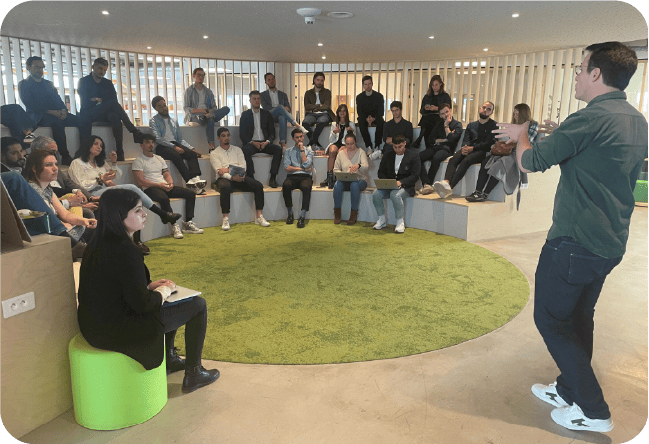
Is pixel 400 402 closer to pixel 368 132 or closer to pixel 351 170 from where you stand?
pixel 351 170

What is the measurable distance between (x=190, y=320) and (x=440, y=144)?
5.45 metres

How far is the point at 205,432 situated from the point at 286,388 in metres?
0.51

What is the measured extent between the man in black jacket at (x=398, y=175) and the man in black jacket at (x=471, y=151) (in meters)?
0.36

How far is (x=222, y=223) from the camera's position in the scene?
6.58 metres

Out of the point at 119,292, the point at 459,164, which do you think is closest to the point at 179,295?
the point at 119,292

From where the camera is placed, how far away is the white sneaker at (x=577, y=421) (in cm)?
209

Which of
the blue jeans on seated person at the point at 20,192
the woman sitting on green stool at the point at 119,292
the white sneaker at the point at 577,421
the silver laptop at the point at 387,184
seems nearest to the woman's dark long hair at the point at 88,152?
the blue jeans on seated person at the point at 20,192

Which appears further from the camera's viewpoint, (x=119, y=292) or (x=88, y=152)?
(x=88, y=152)

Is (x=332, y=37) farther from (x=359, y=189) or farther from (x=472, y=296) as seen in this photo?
(x=472, y=296)

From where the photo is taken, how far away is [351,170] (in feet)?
22.1

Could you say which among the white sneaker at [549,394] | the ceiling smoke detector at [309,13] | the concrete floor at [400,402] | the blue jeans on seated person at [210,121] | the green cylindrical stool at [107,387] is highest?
the ceiling smoke detector at [309,13]

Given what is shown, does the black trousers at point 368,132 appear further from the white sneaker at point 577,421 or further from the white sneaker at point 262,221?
the white sneaker at point 577,421

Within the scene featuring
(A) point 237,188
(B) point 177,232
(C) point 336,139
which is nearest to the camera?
(B) point 177,232

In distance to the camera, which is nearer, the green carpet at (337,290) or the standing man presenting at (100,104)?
the green carpet at (337,290)
